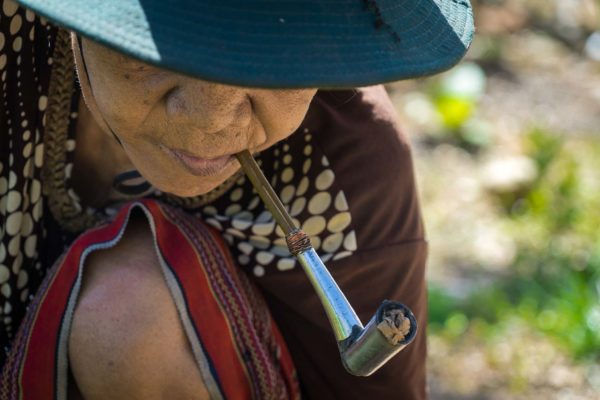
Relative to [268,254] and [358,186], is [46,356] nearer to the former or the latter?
[268,254]

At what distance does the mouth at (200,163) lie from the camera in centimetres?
127

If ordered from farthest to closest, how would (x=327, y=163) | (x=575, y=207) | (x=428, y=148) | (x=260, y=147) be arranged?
(x=428, y=148) → (x=575, y=207) → (x=327, y=163) → (x=260, y=147)

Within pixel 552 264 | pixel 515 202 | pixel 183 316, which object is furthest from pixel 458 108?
pixel 183 316

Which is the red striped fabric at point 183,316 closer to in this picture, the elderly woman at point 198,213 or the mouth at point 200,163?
the elderly woman at point 198,213

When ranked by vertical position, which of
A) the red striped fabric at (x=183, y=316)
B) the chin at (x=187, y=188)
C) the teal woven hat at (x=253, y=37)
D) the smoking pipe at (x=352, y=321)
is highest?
the teal woven hat at (x=253, y=37)

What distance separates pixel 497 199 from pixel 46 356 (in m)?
1.95

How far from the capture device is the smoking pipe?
1.14 meters

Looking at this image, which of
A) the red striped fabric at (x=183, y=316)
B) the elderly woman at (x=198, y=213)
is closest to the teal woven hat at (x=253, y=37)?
the elderly woman at (x=198, y=213)

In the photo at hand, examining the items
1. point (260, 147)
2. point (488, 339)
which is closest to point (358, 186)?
point (260, 147)

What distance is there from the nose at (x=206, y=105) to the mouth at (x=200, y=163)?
0.22 feet

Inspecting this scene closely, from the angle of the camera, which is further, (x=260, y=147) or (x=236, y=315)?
(x=236, y=315)

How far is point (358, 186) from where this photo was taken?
1606 millimetres

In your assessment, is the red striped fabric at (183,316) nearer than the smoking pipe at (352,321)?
No

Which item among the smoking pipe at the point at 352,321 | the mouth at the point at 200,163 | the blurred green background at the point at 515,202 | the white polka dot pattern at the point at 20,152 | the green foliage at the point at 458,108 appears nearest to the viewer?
the smoking pipe at the point at 352,321
